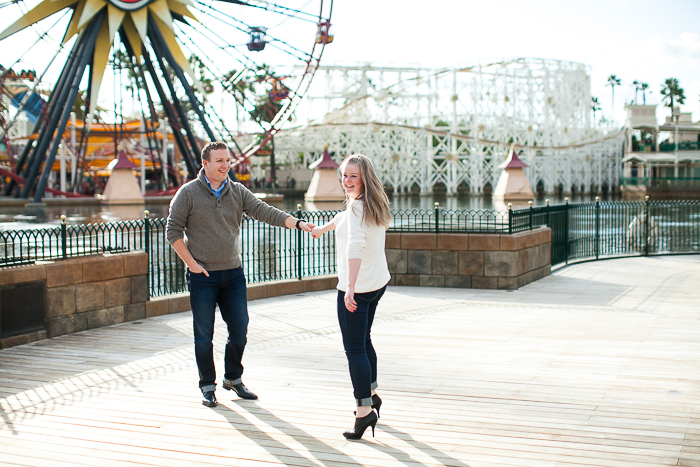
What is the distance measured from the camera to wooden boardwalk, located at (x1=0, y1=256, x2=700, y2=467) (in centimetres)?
388

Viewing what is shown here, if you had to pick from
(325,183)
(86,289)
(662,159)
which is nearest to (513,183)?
(325,183)

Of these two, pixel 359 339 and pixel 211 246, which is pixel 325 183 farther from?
pixel 359 339

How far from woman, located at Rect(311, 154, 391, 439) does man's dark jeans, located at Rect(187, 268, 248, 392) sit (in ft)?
3.48

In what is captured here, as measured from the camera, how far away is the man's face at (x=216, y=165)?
4.73m

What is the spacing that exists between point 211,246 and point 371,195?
1314 mm

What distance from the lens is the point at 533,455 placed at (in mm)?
3783

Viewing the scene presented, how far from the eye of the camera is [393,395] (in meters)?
4.98

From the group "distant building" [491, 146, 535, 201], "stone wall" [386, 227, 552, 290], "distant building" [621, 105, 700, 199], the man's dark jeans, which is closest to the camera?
the man's dark jeans

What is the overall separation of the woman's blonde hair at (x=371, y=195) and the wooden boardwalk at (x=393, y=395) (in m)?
1.21

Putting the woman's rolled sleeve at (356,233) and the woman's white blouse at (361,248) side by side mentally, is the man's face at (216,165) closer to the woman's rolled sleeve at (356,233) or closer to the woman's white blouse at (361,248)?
the woman's white blouse at (361,248)

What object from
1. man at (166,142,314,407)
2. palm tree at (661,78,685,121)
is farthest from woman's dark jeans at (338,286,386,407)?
palm tree at (661,78,685,121)

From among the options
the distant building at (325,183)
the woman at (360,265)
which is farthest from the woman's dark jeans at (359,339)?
the distant building at (325,183)

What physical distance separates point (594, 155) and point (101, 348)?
2887 inches

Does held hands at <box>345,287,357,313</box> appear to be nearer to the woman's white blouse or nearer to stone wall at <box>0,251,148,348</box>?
the woman's white blouse
